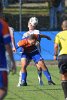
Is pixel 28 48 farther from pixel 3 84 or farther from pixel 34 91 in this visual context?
pixel 3 84

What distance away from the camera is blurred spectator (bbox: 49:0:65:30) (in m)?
26.0

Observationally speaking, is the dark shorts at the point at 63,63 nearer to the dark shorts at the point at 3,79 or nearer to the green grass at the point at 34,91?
the green grass at the point at 34,91

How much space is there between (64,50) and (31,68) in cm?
887

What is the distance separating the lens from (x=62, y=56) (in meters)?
12.0

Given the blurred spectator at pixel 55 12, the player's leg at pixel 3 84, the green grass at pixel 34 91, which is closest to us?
the player's leg at pixel 3 84

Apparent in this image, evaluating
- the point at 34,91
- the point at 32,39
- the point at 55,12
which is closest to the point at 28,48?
the point at 32,39

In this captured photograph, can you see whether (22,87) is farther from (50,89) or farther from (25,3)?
(25,3)

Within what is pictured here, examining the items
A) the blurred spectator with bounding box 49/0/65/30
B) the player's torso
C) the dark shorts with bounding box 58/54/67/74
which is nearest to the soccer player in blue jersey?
the dark shorts with bounding box 58/54/67/74

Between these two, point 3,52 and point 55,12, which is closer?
point 3,52

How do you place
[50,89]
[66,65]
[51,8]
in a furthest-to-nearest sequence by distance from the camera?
[51,8], [50,89], [66,65]

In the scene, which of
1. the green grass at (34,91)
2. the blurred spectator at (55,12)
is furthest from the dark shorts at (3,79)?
the blurred spectator at (55,12)

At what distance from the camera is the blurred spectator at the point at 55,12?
26.0 meters

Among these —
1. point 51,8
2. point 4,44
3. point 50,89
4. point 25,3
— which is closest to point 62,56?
point 50,89

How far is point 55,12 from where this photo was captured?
2697 cm
